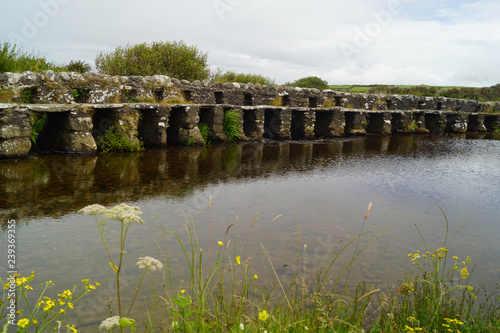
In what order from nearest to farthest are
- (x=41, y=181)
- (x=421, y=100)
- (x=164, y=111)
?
(x=41, y=181) < (x=164, y=111) < (x=421, y=100)

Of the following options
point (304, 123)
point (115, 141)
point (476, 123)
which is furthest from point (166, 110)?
point (476, 123)

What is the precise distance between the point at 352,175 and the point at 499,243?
401 cm

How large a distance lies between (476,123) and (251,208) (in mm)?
22960

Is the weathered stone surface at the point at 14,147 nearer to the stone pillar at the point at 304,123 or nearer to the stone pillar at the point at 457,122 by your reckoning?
the stone pillar at the point at 304,123

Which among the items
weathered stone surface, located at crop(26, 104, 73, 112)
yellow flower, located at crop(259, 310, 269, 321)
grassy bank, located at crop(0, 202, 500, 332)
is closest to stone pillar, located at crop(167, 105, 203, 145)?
weathered stone surface, located at crop(26, 104, 73, 112)

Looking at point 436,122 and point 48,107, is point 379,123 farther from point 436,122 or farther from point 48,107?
point 48,107

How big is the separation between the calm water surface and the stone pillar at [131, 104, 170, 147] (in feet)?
4.53

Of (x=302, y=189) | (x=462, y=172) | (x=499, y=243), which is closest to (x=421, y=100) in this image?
(x=462, y=172)

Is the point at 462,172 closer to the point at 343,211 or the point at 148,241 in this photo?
the point at 343,211

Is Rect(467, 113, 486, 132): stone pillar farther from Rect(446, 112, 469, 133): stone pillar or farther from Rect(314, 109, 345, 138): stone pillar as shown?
Rect(314, 109, 345, 138): stone pillar

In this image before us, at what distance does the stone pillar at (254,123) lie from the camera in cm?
1456

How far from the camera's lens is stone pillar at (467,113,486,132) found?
2308 cm

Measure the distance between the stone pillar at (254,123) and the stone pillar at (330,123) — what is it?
3.38m

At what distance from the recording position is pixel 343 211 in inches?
218
